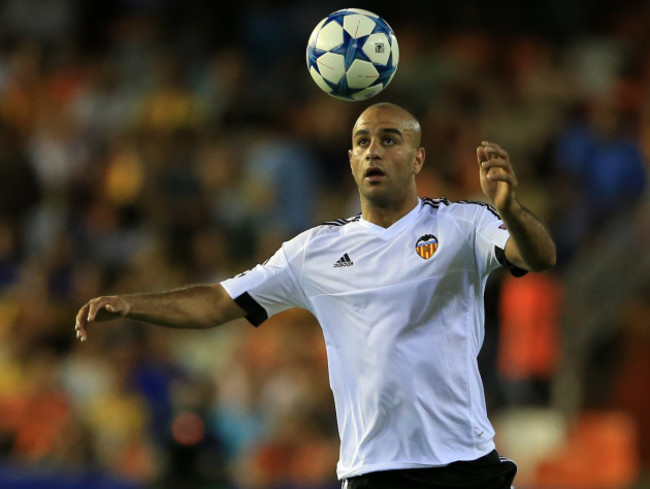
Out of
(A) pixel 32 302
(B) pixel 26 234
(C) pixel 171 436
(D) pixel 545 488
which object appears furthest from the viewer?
(B) pixel 26 234

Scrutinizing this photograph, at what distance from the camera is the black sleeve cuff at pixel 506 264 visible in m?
5.19

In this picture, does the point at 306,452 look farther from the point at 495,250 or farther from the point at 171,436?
the point at 495,250

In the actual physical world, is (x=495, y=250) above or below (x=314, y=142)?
below

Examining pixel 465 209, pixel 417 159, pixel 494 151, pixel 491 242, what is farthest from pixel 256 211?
pixel 494 151

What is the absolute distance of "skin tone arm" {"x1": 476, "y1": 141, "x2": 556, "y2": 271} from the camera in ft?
16.0

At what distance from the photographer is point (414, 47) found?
13.5m

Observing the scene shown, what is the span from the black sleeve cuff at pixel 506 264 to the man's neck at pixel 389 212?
0.62m

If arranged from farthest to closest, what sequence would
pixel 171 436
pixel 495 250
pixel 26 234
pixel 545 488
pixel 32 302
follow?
pixel 26 234 → pixel 32 302 → pixel 171 436 → pixel 545 488 → pixel 495 250

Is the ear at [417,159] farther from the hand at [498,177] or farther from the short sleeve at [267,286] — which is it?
the hand at [498,177]

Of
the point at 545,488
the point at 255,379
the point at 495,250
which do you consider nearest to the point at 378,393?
the point at 495,250

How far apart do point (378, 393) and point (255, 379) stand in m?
4.67

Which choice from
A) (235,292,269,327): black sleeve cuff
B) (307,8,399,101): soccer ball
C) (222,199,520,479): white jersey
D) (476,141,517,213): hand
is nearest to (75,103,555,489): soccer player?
(222,199,520,479): white jersey

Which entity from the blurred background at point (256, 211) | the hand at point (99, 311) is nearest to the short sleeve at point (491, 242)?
the hand at point (99, 311)

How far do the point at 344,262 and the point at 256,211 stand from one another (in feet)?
20.5
